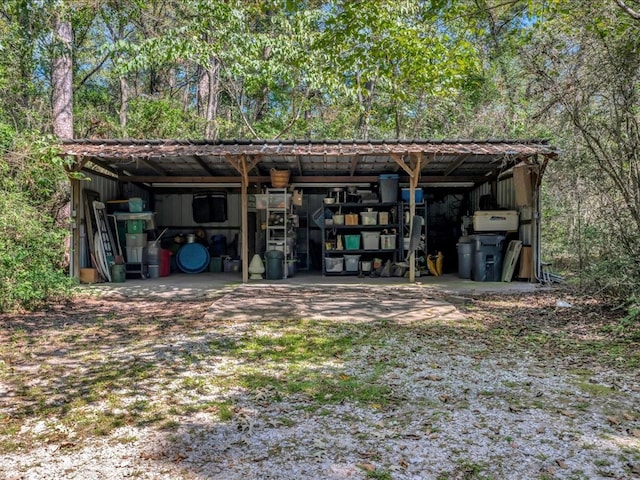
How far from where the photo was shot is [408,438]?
258cm

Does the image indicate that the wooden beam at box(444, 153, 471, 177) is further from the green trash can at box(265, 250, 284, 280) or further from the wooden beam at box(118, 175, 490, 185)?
the green trash can at box(265, 250, 284, 280)

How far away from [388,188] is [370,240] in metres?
1.20

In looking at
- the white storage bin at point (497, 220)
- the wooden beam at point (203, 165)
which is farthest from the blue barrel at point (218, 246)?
the white storage bin at point (497, 220)

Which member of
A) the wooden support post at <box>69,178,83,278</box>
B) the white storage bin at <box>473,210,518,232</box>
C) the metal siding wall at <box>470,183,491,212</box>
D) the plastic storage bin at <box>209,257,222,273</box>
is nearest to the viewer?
the wooden support post at <box>69,178,83,278</box>

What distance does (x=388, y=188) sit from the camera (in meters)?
10.5

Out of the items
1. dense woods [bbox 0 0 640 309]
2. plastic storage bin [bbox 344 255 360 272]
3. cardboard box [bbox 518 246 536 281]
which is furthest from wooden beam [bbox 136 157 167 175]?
cardboard box [bbox 518 246 536 281]

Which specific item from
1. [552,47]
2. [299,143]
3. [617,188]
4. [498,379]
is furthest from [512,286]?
[498,379]

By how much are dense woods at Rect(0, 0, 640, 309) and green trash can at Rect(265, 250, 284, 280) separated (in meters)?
3.62

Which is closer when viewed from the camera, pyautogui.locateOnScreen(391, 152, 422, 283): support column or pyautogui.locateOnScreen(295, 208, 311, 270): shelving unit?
pyautogui.locateOnScreen(391, 152, 422, 283): support column

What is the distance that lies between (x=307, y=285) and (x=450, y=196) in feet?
19.5

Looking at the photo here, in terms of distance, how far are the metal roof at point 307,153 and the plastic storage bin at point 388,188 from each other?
0.29m

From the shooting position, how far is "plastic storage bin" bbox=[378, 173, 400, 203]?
34.3 feet

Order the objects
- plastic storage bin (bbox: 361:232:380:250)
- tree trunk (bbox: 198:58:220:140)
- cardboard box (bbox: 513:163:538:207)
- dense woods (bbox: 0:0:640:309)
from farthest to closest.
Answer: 1. tree trunk (bbox: 198:58:220:140)
2. plastic storage bin (bbox: 361:232:380:250)
3. cardboard box (bbox: 513:163:538:207)
4. dense woods (bbox: 0:0:640:309)

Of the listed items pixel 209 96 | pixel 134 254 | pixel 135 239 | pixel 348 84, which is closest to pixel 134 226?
pixel 135 239
